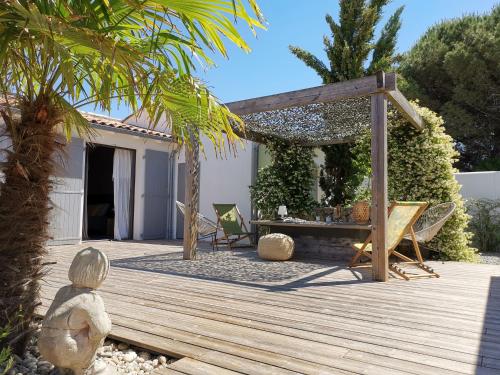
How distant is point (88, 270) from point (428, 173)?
6297 mm

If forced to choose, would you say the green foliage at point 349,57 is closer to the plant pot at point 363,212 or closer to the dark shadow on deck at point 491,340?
the plant pot at point 363,212

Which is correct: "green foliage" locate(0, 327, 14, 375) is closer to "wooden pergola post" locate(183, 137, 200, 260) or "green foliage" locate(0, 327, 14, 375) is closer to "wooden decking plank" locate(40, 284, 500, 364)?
"wooden decking plank" locate(40, 284, 500, 364)

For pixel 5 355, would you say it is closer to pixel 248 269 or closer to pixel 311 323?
pixel 311 323

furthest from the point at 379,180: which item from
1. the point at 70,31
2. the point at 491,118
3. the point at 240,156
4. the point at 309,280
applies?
the point at 491,118

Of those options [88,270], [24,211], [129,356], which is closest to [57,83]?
[24,211]

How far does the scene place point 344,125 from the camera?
290 inches

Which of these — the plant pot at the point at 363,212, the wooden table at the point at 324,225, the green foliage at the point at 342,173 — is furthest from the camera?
the green foliage at the point at 342,173

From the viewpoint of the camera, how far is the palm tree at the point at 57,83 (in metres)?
1.88

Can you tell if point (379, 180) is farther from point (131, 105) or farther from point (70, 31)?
point (70, 31)

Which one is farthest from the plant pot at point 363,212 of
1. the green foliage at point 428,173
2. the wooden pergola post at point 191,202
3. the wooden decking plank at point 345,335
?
the wooden decking plank at point 345,335

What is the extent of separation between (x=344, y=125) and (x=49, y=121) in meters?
5.95

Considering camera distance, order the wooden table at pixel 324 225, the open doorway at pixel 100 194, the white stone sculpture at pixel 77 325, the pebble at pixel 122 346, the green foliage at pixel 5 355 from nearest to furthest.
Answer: the green foliage at pixel 5 355, the white stone sculpture at pixel 77 325, the pebble at pixel 122 346, the wooden table at pixel 324 225, the open doorway at pixel 100 194

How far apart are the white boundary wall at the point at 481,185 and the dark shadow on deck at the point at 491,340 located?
21.0 feet

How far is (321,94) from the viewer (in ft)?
16.6
